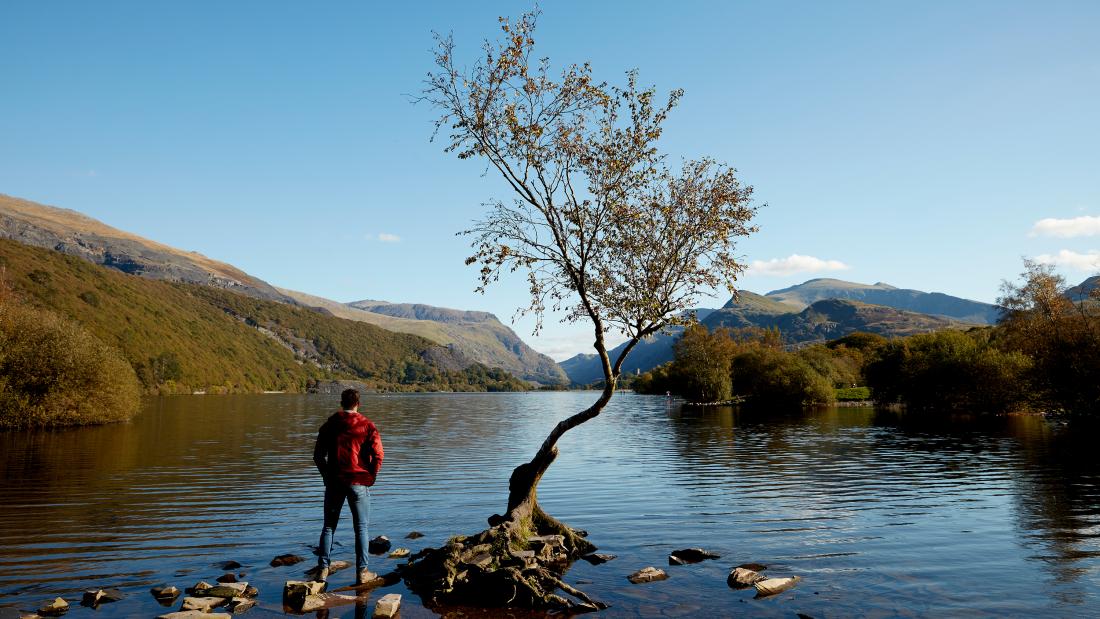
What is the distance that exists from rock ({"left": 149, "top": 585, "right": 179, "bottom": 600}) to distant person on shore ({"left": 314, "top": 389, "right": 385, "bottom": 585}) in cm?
301

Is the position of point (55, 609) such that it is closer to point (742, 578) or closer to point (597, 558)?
point (597, 558)

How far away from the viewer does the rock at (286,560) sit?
16828mm

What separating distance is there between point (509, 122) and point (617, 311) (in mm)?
6564

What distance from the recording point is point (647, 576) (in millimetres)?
15484

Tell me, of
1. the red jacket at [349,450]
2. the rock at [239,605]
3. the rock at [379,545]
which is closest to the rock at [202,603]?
the rock at [239,605]

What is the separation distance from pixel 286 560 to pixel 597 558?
8.43 m

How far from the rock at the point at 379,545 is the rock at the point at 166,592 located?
17.5 feet

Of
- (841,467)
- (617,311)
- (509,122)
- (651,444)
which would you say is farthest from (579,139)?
(651,444)

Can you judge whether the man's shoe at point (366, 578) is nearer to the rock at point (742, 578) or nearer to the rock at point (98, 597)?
the rock at point (98, 597)

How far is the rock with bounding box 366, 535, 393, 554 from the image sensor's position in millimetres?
18359

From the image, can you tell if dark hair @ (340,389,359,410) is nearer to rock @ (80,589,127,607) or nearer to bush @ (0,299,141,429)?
rock @ (80,589,127,607)

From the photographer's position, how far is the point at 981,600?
46.1ft

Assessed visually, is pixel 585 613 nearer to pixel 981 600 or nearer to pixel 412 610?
pixel 412 610

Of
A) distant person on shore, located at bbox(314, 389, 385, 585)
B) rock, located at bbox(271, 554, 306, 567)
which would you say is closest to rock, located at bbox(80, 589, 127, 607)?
rock, located at bbox(271, 554, 306, 567)
